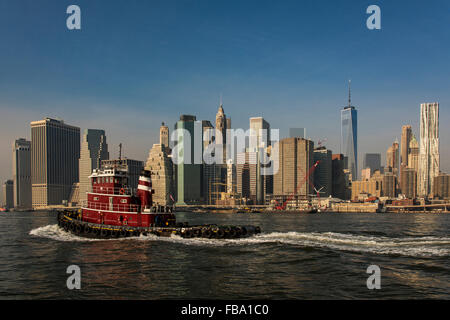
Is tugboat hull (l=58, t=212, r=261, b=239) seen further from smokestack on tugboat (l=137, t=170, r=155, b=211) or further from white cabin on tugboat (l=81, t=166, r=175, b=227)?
smokestack on tugboat (l=137, t=170, r=155, b=211)

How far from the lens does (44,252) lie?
1357 inches

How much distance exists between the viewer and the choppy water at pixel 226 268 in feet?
67.8

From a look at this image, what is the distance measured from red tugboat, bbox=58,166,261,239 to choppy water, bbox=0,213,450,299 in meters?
1.56

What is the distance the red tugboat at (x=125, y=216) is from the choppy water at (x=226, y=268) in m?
1.56

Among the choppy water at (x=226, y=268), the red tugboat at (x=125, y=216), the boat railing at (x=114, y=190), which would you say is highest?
the boat railing at (x=114, y=190)

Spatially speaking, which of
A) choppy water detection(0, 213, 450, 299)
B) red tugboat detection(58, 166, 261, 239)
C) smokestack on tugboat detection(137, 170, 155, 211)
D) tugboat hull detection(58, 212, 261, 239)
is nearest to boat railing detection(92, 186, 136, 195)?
red tugboat detection(58, 166, 261, 239)

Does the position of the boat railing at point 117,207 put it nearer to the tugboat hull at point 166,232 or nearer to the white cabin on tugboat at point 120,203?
the white cabin on tugboat at point 120,203

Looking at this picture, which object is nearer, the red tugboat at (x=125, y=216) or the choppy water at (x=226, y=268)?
the choppy water at (x=226, y=268)

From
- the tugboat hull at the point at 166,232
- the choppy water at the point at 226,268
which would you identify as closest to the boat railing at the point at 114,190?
the tugboat hull at the point at 166,232

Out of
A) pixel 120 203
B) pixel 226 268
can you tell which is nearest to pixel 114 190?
pixel 120 203

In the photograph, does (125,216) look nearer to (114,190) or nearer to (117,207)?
(117,207)

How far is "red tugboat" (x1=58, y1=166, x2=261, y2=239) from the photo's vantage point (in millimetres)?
40844
